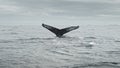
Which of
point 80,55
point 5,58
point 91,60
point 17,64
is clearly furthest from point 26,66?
point 80,55

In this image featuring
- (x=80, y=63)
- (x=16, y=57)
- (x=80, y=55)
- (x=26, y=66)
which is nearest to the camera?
(x=26, y=66)

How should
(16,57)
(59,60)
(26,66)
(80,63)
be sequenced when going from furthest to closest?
(16,57) < (59,60) < (80,63) < (26,66)

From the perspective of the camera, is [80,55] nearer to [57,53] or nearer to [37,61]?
[57,53]

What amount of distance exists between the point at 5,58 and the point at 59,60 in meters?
3.88

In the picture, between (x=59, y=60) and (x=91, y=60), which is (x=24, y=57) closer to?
(x=59, y=60)

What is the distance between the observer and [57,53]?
21812 mm

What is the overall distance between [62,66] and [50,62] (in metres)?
1.54

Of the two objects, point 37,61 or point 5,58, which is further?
point 5,58

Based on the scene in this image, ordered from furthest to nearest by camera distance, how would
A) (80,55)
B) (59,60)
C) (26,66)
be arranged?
1. (80,55)
2. (59,60)
3. (26,66)

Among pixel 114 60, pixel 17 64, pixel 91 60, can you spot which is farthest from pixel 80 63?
pixel 17 64

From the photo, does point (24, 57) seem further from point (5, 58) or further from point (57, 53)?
point (57, 53)

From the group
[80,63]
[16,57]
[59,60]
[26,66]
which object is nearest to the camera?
[26,66]

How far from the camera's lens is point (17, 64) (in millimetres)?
17016

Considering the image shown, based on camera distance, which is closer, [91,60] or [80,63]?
[80,63]
